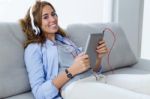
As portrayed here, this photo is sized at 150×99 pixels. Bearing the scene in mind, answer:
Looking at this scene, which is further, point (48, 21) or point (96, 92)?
point (48, 21)

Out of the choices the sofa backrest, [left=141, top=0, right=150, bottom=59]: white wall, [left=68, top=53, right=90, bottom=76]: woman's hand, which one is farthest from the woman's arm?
[left=141, top=0, right=150, bottom=59]: white wall

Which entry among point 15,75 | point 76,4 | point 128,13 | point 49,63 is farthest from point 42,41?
point 128,13

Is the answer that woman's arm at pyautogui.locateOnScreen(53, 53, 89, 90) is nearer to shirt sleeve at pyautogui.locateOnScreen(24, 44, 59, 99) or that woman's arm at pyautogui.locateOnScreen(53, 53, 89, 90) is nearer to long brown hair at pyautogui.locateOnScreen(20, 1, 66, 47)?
shirt sleeve at pyautogui.locateOnScreen(24, 44, 59, 99)

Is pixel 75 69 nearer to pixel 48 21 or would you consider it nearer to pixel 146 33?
pixel 48 21

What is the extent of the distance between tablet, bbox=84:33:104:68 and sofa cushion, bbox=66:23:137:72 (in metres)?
0.39

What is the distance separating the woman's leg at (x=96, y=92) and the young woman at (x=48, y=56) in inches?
3.5

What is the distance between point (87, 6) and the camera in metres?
2.68

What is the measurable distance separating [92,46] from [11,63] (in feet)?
1.48

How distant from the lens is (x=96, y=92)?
1205mm

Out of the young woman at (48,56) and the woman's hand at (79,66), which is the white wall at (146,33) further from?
the woman's hand at (79,66)

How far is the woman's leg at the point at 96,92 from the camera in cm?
111

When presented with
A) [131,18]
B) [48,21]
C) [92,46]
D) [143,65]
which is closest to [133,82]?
[92,46]

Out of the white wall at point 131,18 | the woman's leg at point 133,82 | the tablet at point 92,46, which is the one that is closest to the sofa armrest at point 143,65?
the white wall at point 131,18

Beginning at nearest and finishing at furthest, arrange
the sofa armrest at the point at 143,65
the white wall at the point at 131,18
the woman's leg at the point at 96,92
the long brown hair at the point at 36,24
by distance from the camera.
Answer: the woman's leg at the point at 96,92
the long brown hair at the point at 36,24
the sofa armrest at the point at 143,65
the white wall at the point at 131,18
